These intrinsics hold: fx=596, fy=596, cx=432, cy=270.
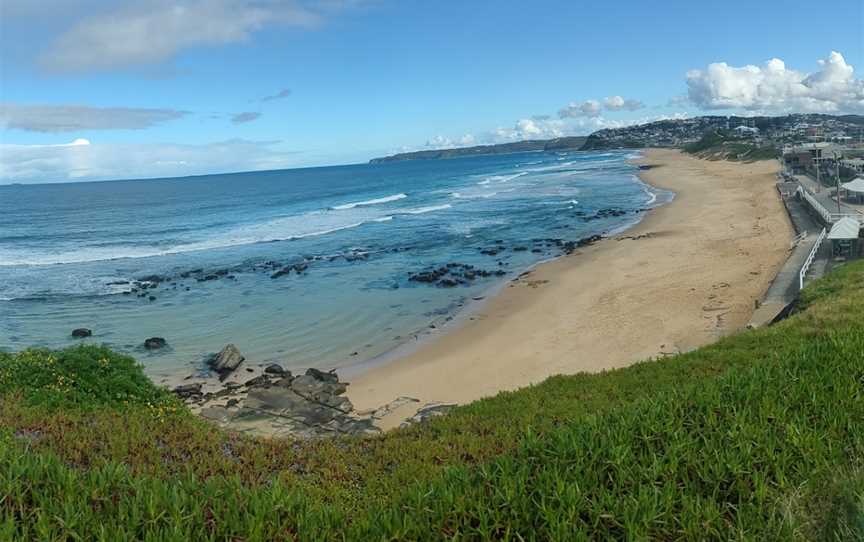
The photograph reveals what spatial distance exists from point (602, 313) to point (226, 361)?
40.8 feet

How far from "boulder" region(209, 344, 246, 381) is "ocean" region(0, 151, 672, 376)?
0.57 m

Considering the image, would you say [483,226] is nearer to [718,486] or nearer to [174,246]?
[174,246]

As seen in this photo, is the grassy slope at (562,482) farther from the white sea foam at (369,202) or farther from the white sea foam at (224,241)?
the white sea foam at (369,202)

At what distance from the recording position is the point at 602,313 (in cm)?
2064

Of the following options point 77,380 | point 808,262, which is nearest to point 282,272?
point 77,380

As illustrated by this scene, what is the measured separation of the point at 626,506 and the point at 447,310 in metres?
20.2

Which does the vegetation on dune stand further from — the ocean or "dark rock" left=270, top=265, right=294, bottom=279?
"dark rock" left=270, top=265, right=294, bottom=279

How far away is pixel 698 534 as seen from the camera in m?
3.46

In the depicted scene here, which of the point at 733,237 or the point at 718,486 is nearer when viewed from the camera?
the point at 718,486

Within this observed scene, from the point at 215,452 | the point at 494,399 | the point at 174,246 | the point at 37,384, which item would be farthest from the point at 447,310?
the point at 174,246

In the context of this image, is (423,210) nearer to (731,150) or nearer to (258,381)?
(258,381)

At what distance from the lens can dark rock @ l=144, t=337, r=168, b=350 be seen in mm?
20594

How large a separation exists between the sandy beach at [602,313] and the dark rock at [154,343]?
8.48m

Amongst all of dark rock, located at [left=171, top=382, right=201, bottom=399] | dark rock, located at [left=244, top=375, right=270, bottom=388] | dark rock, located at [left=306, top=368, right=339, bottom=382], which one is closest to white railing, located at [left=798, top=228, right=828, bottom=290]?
dark rock, located at [left=306, top=368, right=339, bottom=382]
